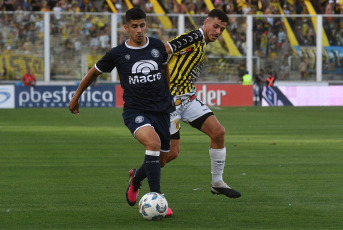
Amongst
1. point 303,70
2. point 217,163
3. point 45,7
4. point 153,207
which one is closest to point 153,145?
point 153,207

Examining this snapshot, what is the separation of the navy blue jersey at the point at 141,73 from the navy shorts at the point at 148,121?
59mm

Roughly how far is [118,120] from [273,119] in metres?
4.96

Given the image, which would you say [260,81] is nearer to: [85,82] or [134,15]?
[85,82]

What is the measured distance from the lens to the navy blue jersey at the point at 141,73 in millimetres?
8219

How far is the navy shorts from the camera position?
26.7ft

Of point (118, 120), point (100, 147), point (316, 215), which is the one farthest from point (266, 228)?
point (118, 120)

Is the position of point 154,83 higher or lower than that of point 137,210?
higher

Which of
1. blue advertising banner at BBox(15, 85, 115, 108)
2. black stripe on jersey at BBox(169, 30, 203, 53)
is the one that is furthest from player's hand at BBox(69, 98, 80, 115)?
blue advertising banner at BBox(15, 85, 115, 108)

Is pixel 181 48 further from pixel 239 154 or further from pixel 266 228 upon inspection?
pixel 239 154

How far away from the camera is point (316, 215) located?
7.97m

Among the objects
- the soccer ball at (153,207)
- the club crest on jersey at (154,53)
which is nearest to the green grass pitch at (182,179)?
the soccer ball at (153,207)

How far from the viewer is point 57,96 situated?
3562 cm

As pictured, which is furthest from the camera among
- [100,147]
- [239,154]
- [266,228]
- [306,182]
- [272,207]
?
[100,147]

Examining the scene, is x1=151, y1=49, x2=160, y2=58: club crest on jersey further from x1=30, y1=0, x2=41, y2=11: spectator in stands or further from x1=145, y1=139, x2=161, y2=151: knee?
x1=30, y1=0, x2=41, y2=11: spectator in stands
